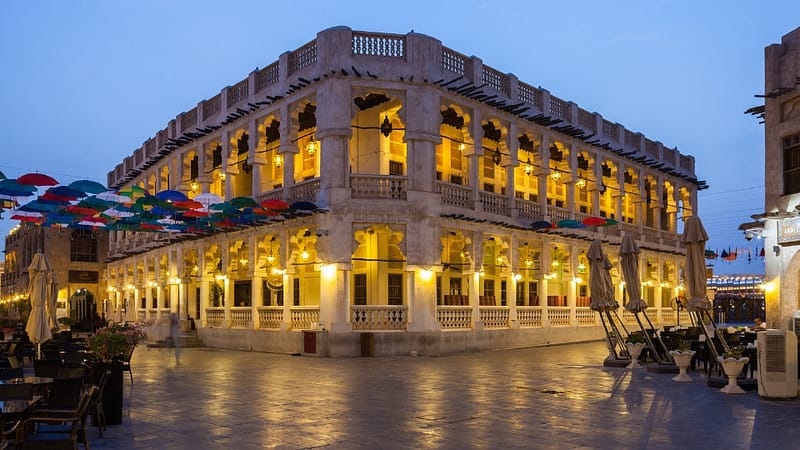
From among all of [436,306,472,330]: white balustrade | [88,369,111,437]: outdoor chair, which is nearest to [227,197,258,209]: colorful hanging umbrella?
[436,306,472,330]: white balustrade

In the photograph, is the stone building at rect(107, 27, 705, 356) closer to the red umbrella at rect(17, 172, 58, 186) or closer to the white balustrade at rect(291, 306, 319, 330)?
the white balustrade at rect(291, 306, 319, 330)

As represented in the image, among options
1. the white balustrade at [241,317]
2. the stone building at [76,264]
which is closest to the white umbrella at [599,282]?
the white balustrade at [241,317]

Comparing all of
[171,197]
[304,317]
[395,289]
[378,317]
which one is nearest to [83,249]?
[395,289]

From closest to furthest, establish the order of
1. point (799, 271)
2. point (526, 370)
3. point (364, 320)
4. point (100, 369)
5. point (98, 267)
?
1. point (100, 369)
2. point (526, 370)
3. point (799, 271)
4. point (364, 320)
5. point (98, 267)

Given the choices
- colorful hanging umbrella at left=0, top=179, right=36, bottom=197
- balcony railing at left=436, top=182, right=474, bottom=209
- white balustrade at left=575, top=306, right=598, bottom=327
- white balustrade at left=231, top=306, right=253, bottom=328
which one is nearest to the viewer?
colorful hanging umbrella at left=0, top=179, right=36, bottom=197

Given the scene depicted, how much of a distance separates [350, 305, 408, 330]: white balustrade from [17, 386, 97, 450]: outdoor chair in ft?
53.6

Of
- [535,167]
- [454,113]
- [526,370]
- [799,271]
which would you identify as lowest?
[526,370]

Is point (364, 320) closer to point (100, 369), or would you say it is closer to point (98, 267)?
point (100, 369)

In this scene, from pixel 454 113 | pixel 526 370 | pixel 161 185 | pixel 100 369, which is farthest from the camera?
pixel 161 185

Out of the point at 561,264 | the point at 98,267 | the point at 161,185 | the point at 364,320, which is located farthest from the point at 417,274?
the point at 98,267

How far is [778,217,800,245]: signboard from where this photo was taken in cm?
2224

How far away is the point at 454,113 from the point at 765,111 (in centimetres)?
1173

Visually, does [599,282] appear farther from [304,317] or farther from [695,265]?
[304,317]

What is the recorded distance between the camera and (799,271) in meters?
22.6
